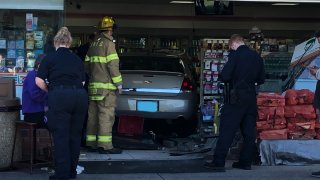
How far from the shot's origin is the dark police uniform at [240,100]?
827 cm

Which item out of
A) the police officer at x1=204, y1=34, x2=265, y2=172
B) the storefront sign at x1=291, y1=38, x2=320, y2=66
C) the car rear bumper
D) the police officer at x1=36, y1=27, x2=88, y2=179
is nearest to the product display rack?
the car rear bumper

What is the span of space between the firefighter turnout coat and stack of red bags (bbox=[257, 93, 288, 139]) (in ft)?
6.98

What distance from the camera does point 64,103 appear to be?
7207 millimetres

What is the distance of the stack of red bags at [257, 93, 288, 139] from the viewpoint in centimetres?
906

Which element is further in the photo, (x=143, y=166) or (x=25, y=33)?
(x=25, y=33)

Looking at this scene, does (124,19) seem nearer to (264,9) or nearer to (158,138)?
(264,9)

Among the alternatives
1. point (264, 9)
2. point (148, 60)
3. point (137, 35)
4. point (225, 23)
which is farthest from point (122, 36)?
point (148, 60)

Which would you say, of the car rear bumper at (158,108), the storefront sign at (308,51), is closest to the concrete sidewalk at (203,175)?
the storefront sign at (308,51)

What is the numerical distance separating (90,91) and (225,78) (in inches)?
86.6

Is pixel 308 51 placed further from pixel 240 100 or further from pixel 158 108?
pixel 158 108

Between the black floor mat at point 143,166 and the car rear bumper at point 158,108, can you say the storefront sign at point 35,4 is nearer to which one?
the car rear bumper at point 158,108

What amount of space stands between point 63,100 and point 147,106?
3799mm

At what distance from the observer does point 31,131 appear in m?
7.97

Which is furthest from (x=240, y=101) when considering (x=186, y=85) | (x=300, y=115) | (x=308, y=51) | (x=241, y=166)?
(x=186, y=85)
